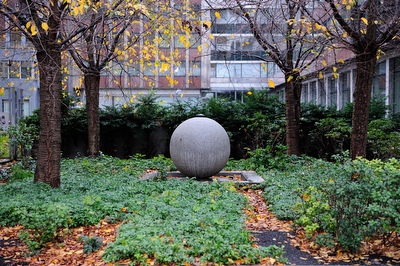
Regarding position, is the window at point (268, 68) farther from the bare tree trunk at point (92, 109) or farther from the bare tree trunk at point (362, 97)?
the bare tree trunk at point (92, 109)

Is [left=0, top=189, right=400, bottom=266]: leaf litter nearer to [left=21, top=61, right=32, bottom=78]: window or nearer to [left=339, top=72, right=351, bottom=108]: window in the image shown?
[left=21, top=61, right=32, bottom=78]: window

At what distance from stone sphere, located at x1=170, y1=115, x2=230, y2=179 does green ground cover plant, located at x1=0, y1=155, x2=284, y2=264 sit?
30.2 inches

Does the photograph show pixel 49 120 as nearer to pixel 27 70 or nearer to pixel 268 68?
pixel 27 70

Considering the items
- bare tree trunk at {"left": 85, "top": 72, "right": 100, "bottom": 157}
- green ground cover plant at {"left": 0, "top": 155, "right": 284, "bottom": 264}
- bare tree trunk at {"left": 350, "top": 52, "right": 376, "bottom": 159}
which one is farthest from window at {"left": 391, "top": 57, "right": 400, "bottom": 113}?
bare tree trunk at {"left": 85, "top": 72, "right": 100, "bottom": 157}

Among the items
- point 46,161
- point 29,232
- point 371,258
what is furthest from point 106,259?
point 46,161

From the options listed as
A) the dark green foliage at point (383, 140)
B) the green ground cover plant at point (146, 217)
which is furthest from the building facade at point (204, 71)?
the green ground cover plant at point (146, 217)

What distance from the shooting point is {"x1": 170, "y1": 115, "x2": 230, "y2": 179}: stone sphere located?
33.5ft

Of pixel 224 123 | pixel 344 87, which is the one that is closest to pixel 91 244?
pixel 224 123

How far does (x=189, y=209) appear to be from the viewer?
22.4ft

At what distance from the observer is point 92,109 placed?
1500 cm

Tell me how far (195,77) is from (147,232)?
31.6m

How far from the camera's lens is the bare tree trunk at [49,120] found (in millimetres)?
8469

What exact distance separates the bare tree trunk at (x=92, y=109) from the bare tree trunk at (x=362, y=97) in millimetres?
8643

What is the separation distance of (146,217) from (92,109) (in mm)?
9429
